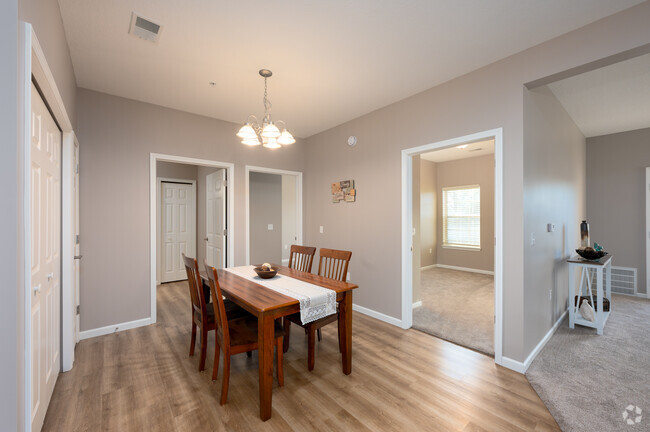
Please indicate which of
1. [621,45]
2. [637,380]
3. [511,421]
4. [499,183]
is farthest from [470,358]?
[621,45]

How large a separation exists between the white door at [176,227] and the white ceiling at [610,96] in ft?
19.6

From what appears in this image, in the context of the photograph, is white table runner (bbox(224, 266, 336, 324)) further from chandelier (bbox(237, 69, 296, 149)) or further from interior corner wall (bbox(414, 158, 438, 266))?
interior corner wall (bbox(414, 158, 438, 266))

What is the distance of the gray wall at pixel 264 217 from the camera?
5691mm

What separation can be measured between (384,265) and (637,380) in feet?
7.61

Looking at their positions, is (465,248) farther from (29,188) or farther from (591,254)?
(29,188)

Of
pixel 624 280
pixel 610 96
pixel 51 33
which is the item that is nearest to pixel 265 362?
pixel 51 33

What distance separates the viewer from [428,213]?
7.24 m

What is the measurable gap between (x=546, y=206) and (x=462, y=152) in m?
3.61

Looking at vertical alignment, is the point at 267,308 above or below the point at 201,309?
above

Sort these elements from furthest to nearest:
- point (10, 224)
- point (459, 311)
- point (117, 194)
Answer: point (459, 311) < point (117, 194) < point (10, 224)

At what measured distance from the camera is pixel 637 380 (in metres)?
2.31

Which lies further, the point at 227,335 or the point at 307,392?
the point at 307,392

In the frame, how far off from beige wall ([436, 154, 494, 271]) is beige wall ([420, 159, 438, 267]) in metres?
0.11

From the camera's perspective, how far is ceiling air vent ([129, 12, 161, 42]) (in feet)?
6.83
